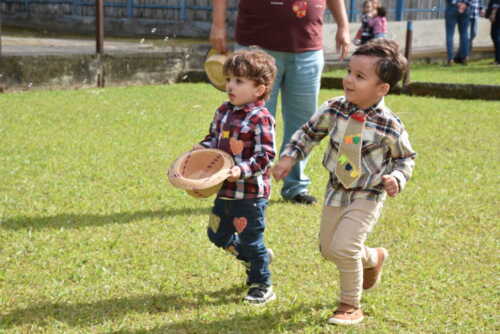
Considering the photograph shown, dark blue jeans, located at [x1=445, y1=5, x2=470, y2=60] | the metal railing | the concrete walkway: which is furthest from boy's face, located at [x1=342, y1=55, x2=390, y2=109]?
the metal railing

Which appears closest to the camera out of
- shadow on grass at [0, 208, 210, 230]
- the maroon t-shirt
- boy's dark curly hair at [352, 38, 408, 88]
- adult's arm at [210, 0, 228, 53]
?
boy's dark curly hair at [352, 38, 408, 88]

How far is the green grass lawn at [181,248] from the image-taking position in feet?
12.2

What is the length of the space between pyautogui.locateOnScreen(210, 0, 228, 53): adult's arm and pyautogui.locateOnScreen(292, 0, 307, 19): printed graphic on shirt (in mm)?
524

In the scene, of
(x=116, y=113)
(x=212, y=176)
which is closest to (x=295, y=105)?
(x=212, y=176)

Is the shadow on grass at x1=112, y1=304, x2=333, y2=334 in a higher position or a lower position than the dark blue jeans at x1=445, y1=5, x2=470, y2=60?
lower

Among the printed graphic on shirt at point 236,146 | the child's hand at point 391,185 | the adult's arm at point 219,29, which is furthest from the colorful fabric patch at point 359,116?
the adult's arm at point 219,29

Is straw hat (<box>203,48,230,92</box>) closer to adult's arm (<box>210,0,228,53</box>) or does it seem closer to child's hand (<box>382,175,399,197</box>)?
adult's arm (<box>210,0,228,53</box>)

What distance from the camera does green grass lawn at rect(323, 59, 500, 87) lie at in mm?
14722

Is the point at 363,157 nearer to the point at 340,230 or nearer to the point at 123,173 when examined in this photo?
the point at 340,230

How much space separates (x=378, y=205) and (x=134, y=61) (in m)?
10.4

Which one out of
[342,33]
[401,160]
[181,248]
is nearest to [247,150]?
[401,160]

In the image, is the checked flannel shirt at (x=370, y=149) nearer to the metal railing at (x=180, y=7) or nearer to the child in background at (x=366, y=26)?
the child in background at (x=366, y=26)

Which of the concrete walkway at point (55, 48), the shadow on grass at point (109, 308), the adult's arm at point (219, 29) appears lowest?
the shadow on grass at point (109, 308)

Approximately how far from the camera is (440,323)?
372cm
